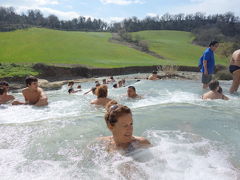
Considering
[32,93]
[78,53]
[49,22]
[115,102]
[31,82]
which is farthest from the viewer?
[49,22]

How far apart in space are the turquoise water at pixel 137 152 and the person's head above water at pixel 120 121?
0.26 metres

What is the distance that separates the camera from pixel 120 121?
3.09 meters

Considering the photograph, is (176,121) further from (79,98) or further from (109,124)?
(79,98)

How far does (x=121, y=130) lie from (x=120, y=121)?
0.16m

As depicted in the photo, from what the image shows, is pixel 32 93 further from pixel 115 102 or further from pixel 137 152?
pixel 137 152

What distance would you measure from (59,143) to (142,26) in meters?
95.1

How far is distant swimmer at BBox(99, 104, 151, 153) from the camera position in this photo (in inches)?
121

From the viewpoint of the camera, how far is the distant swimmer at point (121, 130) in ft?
10.1

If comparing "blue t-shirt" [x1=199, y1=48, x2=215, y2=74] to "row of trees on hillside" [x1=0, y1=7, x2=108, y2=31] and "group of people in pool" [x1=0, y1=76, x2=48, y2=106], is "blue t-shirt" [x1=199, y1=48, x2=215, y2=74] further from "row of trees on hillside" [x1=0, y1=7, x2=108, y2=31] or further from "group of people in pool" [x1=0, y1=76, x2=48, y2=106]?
"row of trees on hillside" [x1=0, y1=7, x2=108, y2=31]

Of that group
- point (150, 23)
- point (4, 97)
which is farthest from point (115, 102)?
point (150, 23)

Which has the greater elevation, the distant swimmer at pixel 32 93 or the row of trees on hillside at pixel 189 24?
the row of trees on hillside at pixel 189 24

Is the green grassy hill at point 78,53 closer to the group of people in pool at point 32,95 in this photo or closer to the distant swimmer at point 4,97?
the distant swimmer at point 4,97

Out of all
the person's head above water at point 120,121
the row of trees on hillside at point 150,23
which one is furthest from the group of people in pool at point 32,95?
the row of trees on hillside at point 150,23

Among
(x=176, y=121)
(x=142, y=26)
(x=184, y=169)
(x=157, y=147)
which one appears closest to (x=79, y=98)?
(x=176, y=121)
